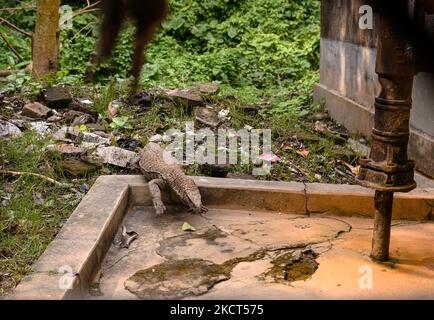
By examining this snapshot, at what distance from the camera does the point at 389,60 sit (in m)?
2.64

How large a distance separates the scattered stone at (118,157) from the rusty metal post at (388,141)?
2053 mm

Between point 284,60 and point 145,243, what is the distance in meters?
6.57

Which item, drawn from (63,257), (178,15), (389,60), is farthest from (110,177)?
(178,15)

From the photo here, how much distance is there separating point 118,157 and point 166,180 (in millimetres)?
770

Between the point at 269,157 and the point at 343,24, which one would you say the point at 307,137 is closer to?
the point at 269,157

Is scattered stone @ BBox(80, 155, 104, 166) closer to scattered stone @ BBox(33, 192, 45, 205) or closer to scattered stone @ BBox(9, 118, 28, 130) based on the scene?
scattered stone @ BBox(33, 192, 45, 205)

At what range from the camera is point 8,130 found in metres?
5.03

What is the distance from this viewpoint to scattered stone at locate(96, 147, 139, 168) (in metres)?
4.53

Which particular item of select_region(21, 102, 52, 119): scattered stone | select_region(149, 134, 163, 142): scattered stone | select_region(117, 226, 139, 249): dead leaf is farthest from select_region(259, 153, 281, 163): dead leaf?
select_region(21, 102, 52, 119): scattered stone

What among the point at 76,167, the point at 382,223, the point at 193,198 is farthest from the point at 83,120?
the point at 382,223

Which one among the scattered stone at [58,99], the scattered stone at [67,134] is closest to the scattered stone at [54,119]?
the scattered stone at [58,99]

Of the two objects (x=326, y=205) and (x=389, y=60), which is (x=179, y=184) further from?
(x=389, y=60)

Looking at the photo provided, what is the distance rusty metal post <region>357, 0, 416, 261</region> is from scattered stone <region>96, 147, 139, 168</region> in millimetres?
2053

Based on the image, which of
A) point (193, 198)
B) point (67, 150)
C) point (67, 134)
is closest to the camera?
point (193, 198)
